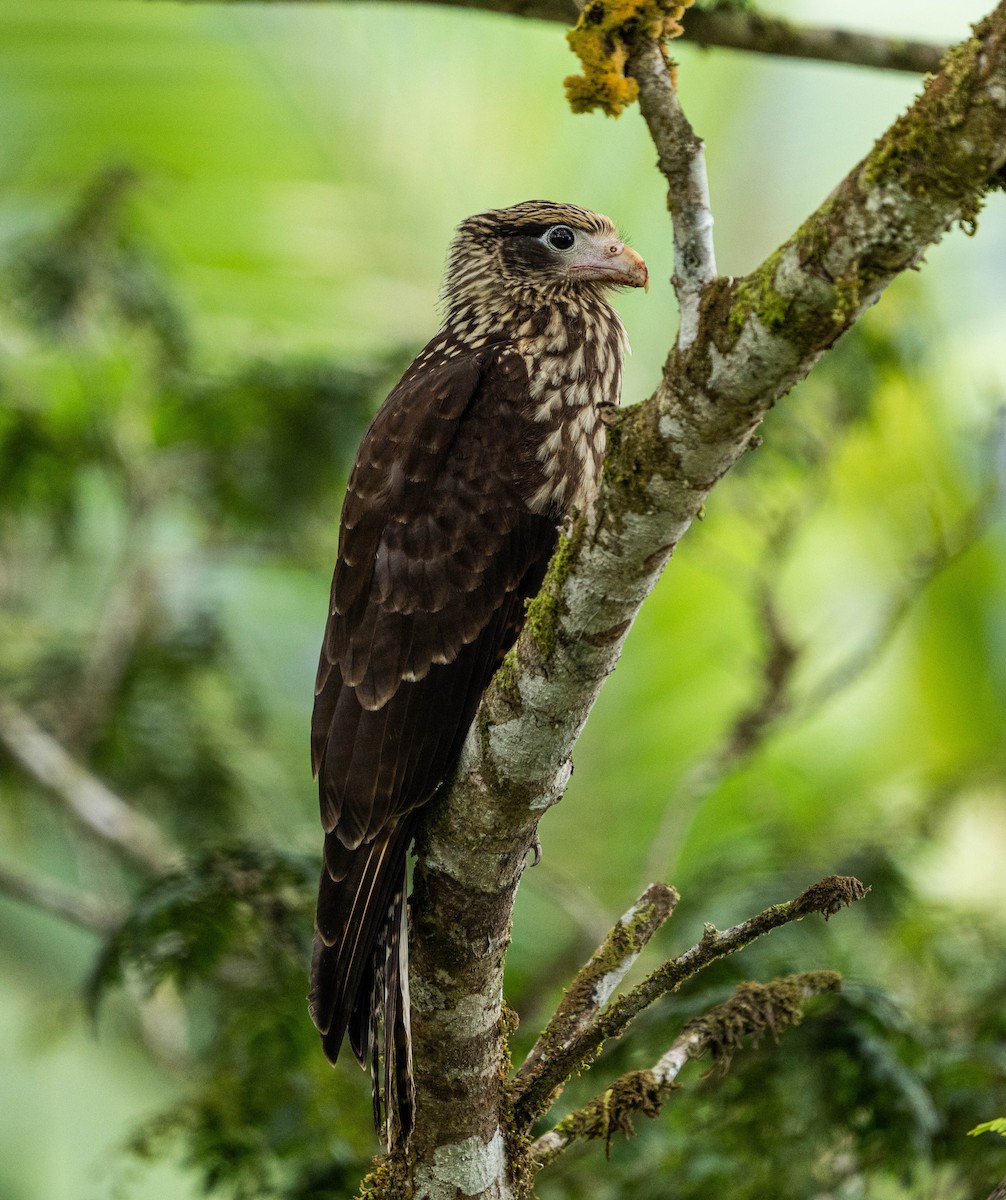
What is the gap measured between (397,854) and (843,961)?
5.79 ft

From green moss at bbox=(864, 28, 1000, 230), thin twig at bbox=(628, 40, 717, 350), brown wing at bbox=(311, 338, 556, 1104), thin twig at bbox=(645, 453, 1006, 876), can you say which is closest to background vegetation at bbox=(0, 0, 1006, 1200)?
thin twig at bbox=(645, 453, 1006, 876)


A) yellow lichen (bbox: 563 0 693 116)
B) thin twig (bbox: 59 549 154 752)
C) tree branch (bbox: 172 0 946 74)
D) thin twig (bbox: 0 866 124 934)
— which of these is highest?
yellow lichen (bbox: 563 0 693 116)

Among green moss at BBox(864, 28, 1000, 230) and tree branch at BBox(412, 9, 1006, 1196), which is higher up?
green moss at BBox(864, 28, 1000, 230)

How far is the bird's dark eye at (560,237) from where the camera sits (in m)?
4.05

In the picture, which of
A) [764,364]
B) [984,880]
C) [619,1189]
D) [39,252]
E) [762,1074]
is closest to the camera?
[764,364]

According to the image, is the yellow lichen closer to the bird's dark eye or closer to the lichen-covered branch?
the bird's dark eye

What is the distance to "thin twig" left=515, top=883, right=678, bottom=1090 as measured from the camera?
298 cm

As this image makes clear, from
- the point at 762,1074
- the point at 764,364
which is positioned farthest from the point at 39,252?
the point at 764,364

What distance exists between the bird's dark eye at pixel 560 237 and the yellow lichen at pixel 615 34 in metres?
1.65

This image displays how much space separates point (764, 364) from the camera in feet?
6.96

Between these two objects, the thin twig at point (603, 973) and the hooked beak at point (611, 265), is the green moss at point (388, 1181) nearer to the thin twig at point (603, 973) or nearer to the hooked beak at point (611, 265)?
the thin twig at point (603, 973)

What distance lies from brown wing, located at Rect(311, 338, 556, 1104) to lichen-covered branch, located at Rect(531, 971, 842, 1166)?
546mm

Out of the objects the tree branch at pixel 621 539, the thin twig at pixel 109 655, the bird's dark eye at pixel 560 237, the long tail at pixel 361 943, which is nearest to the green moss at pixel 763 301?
the tree branch at pixel 621 539

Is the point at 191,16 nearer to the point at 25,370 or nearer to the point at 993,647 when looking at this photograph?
the point at 25,370
